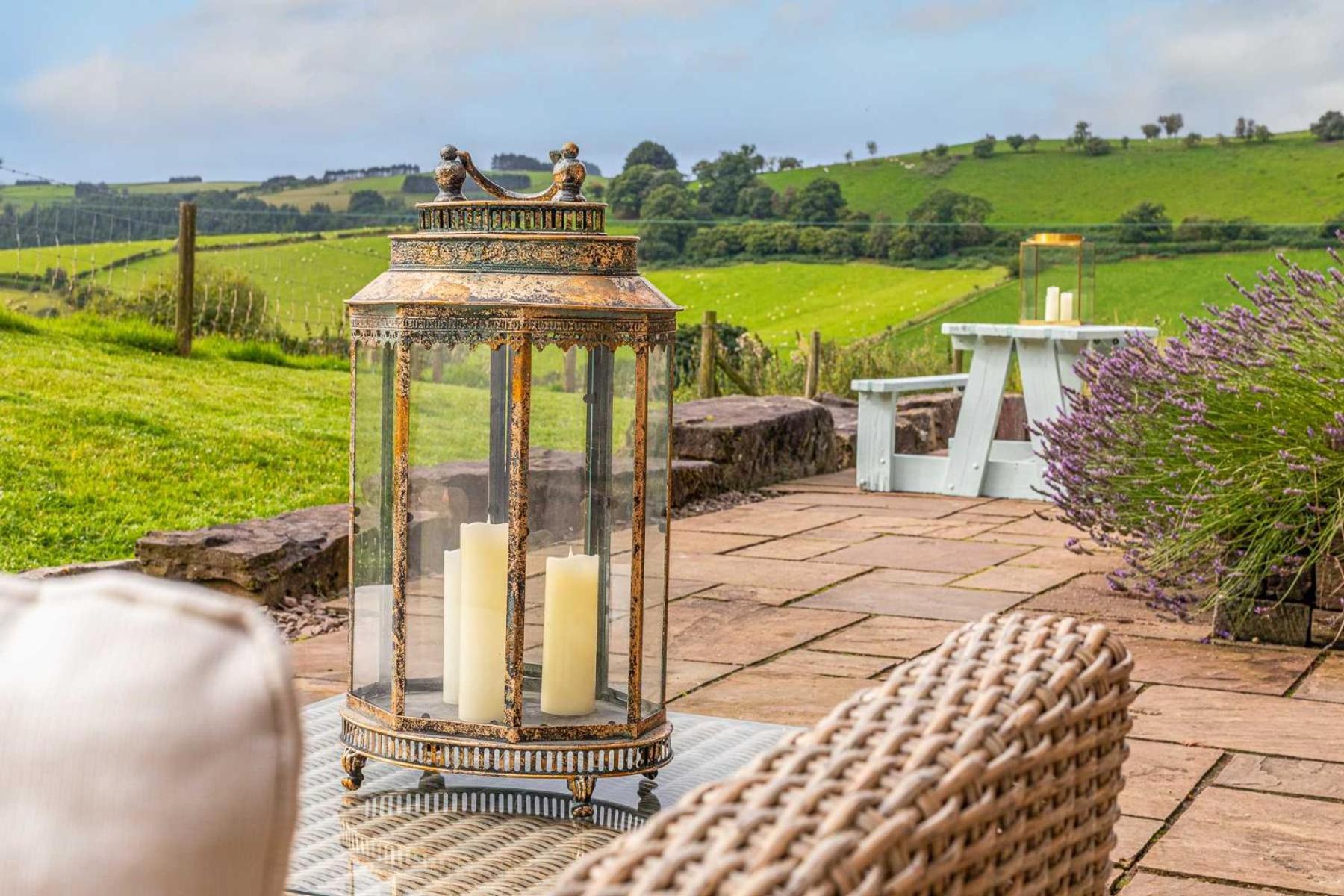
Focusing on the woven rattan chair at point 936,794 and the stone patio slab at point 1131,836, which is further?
the stone patio slab at point 1131,836

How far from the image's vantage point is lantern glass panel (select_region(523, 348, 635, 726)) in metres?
1.94

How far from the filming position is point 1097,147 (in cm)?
3525

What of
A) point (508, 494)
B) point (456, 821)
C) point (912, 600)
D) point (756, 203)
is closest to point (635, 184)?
point (756, 203)

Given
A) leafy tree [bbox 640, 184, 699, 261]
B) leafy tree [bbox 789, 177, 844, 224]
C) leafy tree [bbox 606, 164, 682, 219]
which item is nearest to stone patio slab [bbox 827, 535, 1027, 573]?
leafy tree [bbox 640, 184, 699, 261]

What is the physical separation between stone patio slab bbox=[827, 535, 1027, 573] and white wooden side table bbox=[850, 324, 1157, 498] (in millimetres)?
1322

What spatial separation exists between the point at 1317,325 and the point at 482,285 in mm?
2636

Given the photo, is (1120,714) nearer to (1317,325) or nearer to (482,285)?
(482,285)

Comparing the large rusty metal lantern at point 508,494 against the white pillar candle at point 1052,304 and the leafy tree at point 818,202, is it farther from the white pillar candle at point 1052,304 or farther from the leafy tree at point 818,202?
the leafy tree at point 818,202

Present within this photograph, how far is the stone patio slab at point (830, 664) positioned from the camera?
137 inches

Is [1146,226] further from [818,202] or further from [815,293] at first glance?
[818,202]

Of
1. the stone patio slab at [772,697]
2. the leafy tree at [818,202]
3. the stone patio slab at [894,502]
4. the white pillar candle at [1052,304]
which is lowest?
the stone patio slab at [894,502]

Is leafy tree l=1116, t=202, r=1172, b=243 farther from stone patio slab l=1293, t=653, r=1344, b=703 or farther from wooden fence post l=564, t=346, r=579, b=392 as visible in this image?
wooden fence post l=564, t=346, r=579, b=392

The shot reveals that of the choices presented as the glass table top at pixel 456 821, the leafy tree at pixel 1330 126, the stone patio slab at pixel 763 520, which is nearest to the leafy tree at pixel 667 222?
the leafy tree at pixel 1330 126

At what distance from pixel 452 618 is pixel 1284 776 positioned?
1653 millimetres
